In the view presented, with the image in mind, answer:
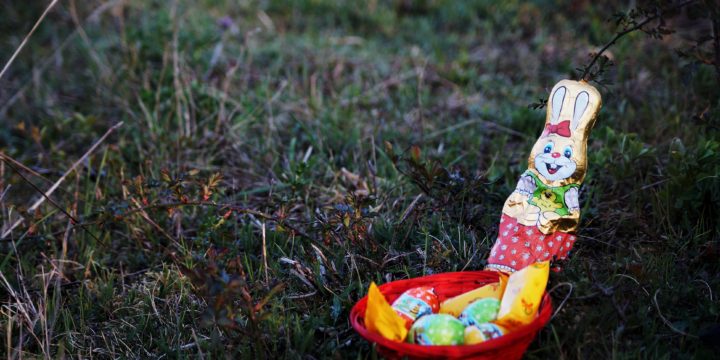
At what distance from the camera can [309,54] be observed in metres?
4.67

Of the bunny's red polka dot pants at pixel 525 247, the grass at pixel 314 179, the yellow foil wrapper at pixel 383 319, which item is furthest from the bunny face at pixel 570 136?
the yellow foil wrapper at pixel 383 319

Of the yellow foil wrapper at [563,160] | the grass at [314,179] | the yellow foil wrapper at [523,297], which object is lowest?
the grass at [314,179]

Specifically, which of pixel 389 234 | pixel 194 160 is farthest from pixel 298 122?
pixel 389 234

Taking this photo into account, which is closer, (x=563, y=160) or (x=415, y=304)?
(x=415, y=304)

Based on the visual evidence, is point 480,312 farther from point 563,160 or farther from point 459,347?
point 563,160

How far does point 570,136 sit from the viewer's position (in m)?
2.16

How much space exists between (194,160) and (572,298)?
6.55ft

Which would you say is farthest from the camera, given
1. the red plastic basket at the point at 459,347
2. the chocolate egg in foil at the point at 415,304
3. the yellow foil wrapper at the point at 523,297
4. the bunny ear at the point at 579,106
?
the bunny ear at the point at 579,106

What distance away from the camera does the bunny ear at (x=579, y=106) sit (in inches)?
84.6

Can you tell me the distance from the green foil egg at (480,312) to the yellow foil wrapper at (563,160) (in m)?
0.37

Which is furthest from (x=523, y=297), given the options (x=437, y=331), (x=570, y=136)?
(x=570, y=136)

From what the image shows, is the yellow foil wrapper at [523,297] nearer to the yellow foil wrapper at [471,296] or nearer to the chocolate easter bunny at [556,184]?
the yellow foil wrapper at [471,296]

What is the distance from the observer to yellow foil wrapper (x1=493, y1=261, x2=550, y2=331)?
181 cm

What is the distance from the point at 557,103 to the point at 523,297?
0.69 meters
